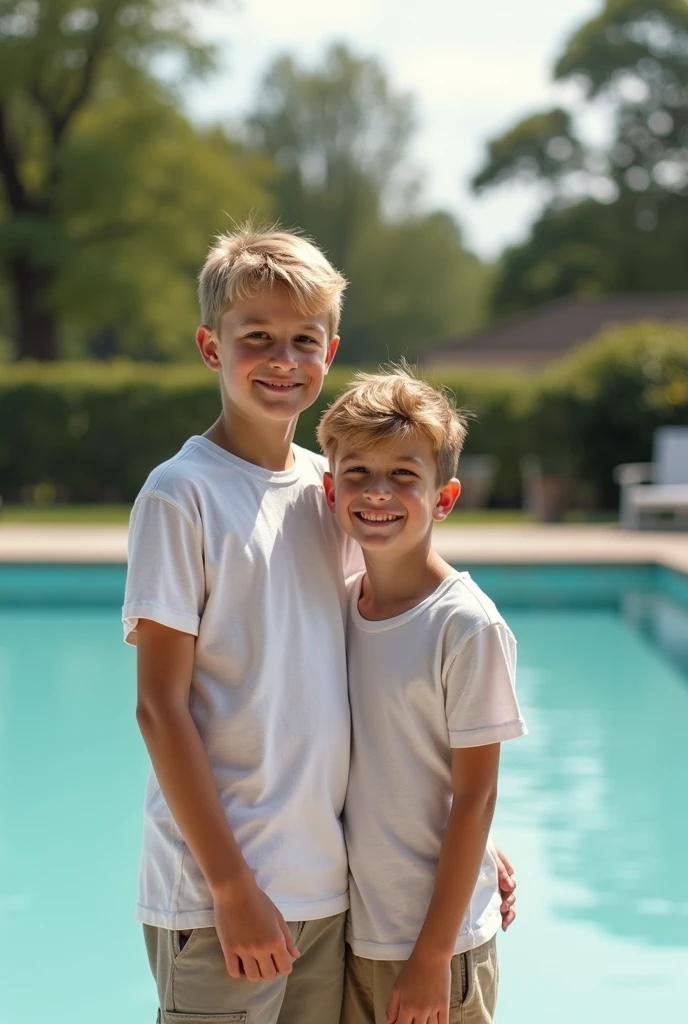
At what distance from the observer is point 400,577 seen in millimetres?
1891

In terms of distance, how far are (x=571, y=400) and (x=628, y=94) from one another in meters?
21.9

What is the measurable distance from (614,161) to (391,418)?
116 ft

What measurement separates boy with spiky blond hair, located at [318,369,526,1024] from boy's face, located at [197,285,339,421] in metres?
0.08

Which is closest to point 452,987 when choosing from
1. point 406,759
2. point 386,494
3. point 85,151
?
point 406,759

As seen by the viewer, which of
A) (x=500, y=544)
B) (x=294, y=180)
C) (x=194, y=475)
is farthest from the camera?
(x=294, y=180)

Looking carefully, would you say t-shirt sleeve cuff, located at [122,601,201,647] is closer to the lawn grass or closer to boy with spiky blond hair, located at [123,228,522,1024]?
boy with spiky blond hair, located at [123,228,522,1024]

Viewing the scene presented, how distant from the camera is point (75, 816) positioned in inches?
193

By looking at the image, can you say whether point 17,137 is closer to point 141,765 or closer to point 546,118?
point 546,118

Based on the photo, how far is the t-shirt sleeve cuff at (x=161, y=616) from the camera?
1680mm

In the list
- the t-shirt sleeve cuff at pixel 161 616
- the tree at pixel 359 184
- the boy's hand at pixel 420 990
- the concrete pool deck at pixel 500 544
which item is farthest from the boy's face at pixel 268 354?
the tree at pixel 359 184

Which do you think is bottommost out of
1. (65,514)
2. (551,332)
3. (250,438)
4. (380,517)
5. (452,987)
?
(65,514)

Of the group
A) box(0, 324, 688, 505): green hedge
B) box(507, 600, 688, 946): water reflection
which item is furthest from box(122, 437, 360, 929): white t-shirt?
box(0, 324, 688, 505): green hedge

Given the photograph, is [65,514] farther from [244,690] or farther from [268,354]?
[244,690]

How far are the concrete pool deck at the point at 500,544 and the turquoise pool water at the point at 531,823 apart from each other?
41.9 inches
